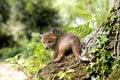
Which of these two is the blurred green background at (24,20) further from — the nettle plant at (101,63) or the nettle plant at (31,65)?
the nettle plant at (101,63)

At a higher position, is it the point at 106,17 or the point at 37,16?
the point at 37,16

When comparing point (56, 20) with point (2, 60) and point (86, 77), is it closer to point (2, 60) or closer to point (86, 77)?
point (2, 60)

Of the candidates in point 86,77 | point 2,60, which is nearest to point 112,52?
point 86,77

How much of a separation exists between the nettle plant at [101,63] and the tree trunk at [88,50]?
6 cm

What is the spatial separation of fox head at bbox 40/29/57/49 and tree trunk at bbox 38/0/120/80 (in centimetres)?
49

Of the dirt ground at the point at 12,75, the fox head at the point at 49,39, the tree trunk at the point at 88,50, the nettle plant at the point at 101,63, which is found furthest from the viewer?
the dirt ground at the point at 12,75

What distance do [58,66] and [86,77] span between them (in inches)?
19.6

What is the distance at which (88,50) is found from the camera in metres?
4.99

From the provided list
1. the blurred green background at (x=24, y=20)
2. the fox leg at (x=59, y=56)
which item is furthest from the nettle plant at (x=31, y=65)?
the blurred green background at (x=24, y=20)

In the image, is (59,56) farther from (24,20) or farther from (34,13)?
(24,20)

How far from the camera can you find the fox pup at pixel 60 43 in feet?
16.7

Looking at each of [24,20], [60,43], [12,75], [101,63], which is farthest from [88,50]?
[24,20]

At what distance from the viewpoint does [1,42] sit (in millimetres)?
21812

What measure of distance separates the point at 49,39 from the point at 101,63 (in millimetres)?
1257
